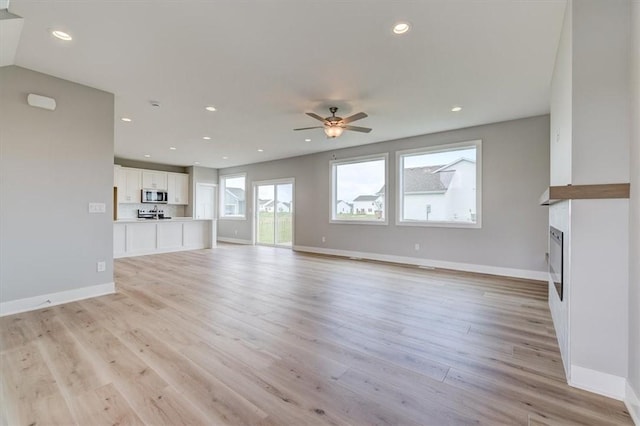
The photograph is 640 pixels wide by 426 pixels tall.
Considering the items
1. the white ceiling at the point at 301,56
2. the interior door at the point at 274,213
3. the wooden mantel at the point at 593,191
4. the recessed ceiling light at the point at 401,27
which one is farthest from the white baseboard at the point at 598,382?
the interior door at the point at 274,213

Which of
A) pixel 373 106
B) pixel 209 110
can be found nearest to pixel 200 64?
pixel 209 110

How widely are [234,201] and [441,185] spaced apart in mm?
7331

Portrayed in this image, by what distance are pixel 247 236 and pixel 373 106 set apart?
6.80m

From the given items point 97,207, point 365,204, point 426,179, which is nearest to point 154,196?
point 97,207

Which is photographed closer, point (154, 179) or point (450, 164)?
point (450, 164)

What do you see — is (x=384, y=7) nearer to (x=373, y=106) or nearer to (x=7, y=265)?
(x=373, y=106)

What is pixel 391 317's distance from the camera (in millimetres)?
A: 3018

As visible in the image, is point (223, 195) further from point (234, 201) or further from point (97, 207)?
point (97, 207)

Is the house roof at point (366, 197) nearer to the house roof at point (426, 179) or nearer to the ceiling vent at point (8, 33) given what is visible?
the house roof at point (426, 179)

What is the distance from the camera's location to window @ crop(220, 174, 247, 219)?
993 centimetres

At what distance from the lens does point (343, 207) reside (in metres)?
7.27

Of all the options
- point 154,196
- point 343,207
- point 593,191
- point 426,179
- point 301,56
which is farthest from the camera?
point 154,196

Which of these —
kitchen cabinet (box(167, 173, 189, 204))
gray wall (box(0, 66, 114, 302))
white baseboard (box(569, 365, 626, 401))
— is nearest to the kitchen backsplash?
kitchen cabinet (box(167, 173, 189, 204))

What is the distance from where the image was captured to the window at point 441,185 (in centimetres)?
536
